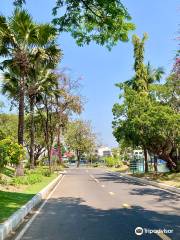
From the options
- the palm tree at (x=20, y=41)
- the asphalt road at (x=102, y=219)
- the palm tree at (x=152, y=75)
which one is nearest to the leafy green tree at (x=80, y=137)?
the palm tree at (x=152, y=75)

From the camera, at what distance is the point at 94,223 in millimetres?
12445

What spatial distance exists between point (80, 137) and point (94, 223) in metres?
95.5

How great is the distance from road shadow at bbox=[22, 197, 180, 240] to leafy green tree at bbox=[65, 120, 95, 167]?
88.7 meters

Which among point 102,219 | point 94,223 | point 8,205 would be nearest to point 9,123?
point 8,205

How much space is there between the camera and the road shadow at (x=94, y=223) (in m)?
10.5

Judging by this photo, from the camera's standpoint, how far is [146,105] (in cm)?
3725

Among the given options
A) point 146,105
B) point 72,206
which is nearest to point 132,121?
point 146,105

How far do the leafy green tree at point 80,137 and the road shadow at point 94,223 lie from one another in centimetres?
8874

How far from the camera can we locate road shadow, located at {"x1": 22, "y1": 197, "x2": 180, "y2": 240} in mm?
10484
